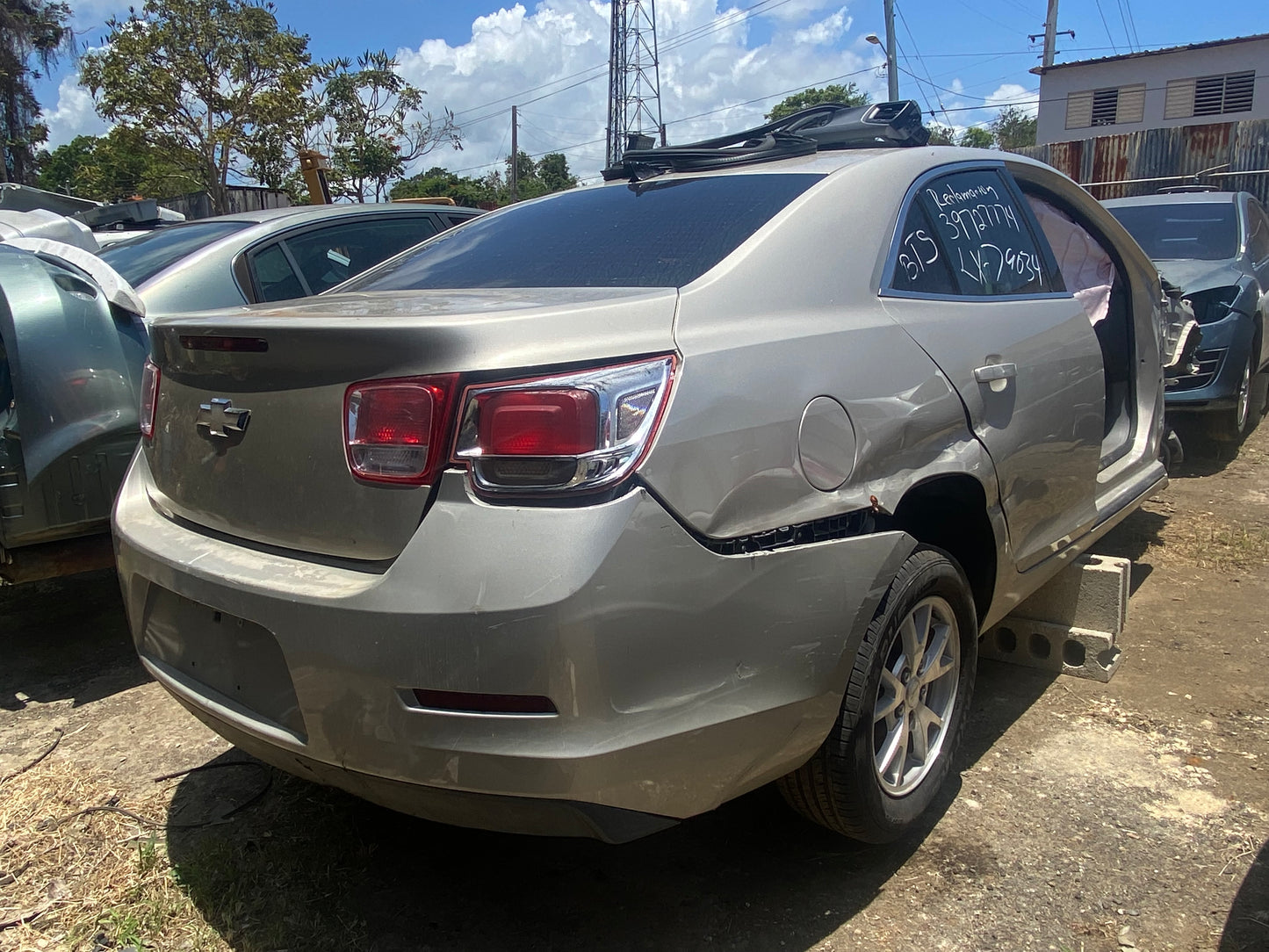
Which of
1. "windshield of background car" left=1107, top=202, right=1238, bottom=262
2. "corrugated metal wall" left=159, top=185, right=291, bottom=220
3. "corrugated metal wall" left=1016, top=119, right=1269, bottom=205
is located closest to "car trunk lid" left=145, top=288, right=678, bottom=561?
"windshield of background car" left=1107, top=202, right=1238, bottom=262

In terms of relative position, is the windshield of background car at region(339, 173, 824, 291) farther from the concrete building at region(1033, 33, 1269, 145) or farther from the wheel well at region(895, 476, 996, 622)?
the concrete building at region(1033, 33, 1269, 145)

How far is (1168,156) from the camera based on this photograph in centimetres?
1705

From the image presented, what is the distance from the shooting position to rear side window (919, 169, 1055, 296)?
2645 mm

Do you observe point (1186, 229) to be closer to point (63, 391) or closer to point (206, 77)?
point (63, 391)

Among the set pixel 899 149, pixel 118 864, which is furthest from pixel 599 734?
pixel 899 149

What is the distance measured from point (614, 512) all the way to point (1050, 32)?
1246 inches

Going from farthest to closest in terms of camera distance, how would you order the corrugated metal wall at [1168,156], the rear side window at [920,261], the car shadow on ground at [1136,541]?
1. the corrugated metal wall at [1168,156]
2. the car shadow on ground at [1136,541]
3. the rear side window at [920,261]

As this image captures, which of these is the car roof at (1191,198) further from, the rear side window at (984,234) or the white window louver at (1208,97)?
the white window louver at (1208,97)

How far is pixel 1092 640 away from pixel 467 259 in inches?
93.6

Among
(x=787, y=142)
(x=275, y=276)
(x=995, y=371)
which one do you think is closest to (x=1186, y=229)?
(x=787, y=142)

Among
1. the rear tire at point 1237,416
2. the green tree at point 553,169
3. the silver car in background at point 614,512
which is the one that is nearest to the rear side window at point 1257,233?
the rear tire at point 1237,416

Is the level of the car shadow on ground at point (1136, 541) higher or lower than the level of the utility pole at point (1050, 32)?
lower

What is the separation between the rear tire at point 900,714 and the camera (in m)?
2.06

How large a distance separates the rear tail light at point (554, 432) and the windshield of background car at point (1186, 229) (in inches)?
251
